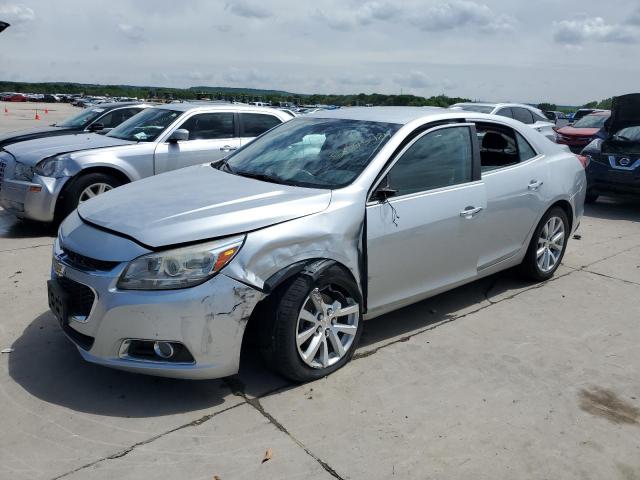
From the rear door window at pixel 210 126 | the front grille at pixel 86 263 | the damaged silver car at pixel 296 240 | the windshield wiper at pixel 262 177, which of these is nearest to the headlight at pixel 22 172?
the rear door window at pixel 210 126

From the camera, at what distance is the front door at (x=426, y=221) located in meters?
3.95

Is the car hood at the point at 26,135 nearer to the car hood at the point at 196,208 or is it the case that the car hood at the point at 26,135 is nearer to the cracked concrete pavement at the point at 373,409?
the cracked concrete pavement at the point at 373,409

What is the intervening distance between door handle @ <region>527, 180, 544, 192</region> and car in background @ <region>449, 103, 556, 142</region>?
28.0ft

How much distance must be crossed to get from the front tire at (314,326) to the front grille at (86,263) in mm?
936

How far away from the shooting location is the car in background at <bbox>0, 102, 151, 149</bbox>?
10.4 meters

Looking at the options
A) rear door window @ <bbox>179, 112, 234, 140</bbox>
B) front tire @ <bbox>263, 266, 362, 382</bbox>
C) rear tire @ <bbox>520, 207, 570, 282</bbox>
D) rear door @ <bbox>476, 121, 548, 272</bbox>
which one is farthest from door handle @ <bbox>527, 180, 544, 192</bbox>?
rear door window @ <bbox>179, 112, 234, 140</bbox>

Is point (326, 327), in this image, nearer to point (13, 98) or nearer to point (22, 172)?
point (22, 172)

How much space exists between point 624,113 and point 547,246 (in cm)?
569

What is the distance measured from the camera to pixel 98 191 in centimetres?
725

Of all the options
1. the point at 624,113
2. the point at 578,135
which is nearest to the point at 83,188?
the point at 624,113

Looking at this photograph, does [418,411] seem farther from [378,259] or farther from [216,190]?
[216,190]

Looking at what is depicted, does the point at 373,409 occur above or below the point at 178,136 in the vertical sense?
below

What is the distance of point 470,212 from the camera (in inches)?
176

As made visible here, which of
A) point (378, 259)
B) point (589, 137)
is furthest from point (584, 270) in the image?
point (589, 137)
